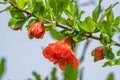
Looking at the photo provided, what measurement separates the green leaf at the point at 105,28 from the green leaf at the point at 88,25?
39mm

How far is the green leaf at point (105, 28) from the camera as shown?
1669mm

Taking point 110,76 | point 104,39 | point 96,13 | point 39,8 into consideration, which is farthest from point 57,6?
point 110,76

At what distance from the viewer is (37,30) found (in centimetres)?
173

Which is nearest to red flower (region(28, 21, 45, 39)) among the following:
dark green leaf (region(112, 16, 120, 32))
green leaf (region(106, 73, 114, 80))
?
dark green leaf (region(112, 16, 120, 32))

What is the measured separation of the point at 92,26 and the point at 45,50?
0.29 m

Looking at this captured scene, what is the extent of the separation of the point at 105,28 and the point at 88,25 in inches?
3.9

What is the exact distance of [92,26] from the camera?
1.70 m

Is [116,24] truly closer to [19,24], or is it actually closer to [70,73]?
[19,24]

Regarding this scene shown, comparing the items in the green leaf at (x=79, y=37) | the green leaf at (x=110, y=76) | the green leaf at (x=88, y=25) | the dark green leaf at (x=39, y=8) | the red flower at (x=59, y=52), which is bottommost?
the green leaf at (x=110, y=76)

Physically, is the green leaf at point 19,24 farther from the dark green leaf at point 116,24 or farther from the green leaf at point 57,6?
the dark green leaf at point 116,24

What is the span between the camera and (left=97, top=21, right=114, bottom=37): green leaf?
167 centimetres

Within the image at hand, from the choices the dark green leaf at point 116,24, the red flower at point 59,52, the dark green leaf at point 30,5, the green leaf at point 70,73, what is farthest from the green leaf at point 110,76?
the dark green leaf at point 30,5

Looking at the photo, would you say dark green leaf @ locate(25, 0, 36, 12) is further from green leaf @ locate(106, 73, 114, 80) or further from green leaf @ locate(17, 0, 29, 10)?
green leaf @ locate(106, 73, 114, 80)

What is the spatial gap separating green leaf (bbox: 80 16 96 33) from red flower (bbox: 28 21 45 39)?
0.24 m
